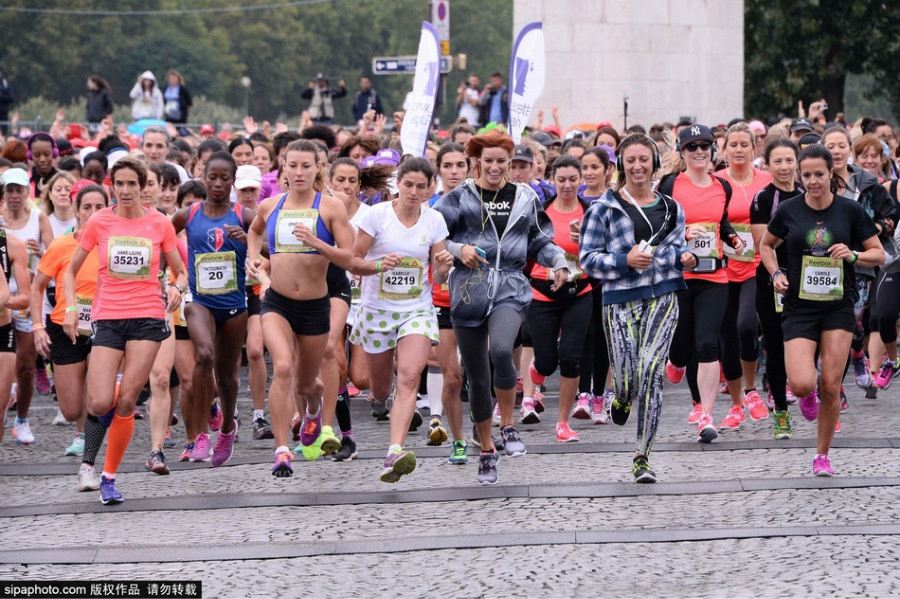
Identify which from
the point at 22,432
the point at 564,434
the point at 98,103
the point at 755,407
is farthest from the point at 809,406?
the point at 98,103

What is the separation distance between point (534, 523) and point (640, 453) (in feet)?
4.15

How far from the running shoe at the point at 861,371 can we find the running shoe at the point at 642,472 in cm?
435

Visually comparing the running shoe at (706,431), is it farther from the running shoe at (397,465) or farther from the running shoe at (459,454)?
the running shoe at (397,465)

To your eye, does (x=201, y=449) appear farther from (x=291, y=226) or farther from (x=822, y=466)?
(x=822, y=466)

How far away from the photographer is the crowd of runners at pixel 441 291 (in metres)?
10.3

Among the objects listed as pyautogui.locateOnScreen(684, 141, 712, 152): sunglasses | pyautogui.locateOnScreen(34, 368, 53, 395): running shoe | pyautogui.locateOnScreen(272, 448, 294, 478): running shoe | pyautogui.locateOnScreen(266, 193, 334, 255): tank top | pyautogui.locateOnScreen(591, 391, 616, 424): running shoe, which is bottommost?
pyautogui.locateOnScreen(34, 368, 53, 395): running shoe

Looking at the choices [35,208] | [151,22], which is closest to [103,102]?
[35,208]

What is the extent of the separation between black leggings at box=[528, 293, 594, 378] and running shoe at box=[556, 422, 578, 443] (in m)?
0.41

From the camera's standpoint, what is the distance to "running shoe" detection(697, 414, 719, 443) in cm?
1166

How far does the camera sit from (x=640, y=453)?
10.3 meters

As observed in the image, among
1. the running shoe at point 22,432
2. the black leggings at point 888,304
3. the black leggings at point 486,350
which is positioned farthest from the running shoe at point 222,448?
the black leggings at point 888,304

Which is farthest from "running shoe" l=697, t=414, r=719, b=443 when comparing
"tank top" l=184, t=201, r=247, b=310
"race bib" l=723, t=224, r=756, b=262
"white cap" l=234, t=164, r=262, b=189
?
"white cap" l=234, t=164, r=262, b=189

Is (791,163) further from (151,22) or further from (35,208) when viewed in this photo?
(151,22)

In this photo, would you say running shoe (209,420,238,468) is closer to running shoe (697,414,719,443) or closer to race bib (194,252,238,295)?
race bib (194,252,238,295)
